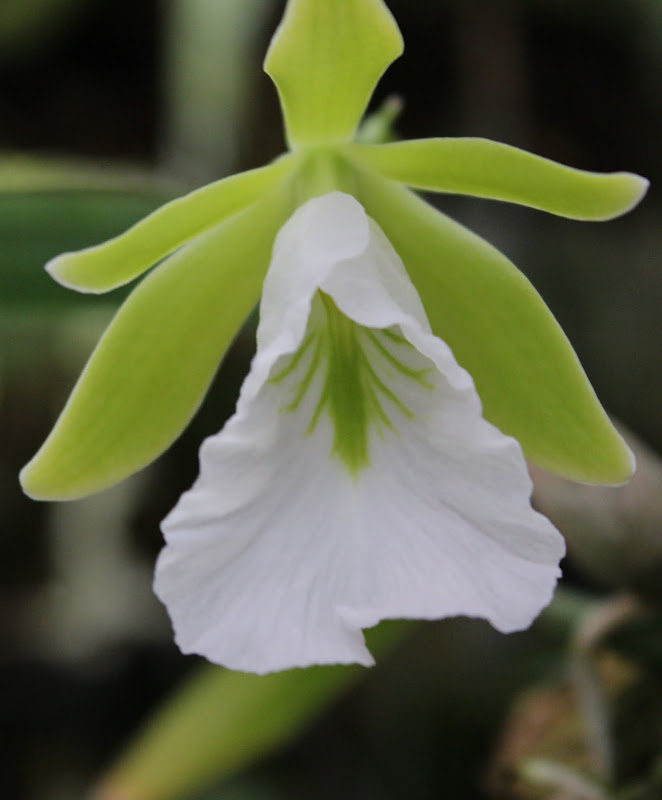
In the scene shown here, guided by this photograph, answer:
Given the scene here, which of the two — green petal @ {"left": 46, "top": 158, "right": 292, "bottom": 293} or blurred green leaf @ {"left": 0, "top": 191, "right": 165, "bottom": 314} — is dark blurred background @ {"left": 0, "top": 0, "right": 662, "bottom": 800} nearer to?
blurred green leaf @ {"left": 0, "top": 191, "right": 165, "bottom": 314}

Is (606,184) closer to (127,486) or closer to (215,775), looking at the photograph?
(215,775)

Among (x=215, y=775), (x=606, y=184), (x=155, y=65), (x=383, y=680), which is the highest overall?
(x=155, y=65)

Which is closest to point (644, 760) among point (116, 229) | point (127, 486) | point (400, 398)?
point (400, 398)

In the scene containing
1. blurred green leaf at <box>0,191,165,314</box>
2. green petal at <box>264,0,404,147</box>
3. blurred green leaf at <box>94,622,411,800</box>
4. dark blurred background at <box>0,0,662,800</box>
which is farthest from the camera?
dark blurred background at <box>0,0,662,800</box>

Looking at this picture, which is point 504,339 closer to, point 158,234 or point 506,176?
point 506,176

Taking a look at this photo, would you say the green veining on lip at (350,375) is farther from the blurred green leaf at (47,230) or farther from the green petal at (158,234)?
the blurred green leaf at (47,230)

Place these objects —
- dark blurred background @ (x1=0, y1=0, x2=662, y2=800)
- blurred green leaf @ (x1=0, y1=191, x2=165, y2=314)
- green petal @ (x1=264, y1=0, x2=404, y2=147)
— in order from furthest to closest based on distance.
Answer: dark blurred background @ (x1=0, y1=0, x2=662, y2=800) < blurred green leaf @ (x1=0, y1=191, x2=165, y2=314) < green petal @ (x1=264, y1=0, x2=404, y2=147)

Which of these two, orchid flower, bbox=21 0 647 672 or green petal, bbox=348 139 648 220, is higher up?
green petal, bbox=348 139 648 220

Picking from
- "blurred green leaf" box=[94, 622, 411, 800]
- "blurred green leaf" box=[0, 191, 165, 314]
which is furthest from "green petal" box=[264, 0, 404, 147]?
"blurred green leaf" box=[94, 622, 411, 800]
